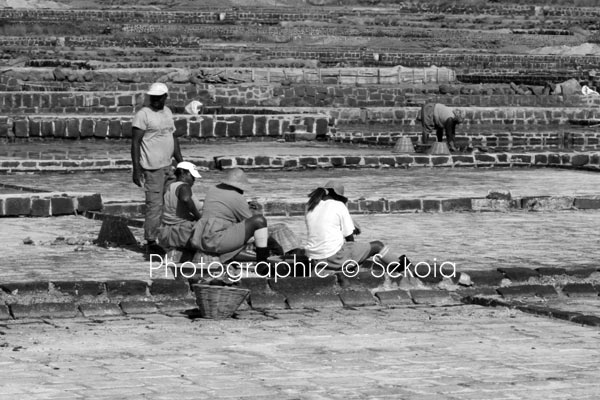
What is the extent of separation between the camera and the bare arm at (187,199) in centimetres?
1080

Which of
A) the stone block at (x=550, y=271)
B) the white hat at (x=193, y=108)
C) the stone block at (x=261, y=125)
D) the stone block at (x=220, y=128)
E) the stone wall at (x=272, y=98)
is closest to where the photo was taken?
the stone block at (x=550, y=271)

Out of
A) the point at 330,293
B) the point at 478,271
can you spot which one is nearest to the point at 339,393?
the point at 330,293

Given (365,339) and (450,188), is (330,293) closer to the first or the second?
(365,339)

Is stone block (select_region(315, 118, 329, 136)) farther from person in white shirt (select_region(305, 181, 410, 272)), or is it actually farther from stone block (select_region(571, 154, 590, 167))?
person in white shirt (select_region(305, 181, 410, 272))

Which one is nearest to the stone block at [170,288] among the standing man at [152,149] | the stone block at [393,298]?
the stone block at [393,298]

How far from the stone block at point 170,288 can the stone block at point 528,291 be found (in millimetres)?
2146

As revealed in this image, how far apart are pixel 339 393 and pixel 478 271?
349 cm

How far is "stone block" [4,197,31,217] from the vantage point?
528 inches

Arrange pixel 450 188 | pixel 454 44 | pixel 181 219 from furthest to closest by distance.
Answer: pixel 454 44 < pixel 450 188 < pixel 181 219

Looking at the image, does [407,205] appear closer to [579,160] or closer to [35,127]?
[579,160]

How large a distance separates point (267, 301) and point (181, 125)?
13.3m

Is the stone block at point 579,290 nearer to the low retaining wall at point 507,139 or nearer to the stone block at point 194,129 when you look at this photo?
the low retaining wall at point 507,139

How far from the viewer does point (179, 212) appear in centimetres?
1092

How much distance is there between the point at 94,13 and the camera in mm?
49000
